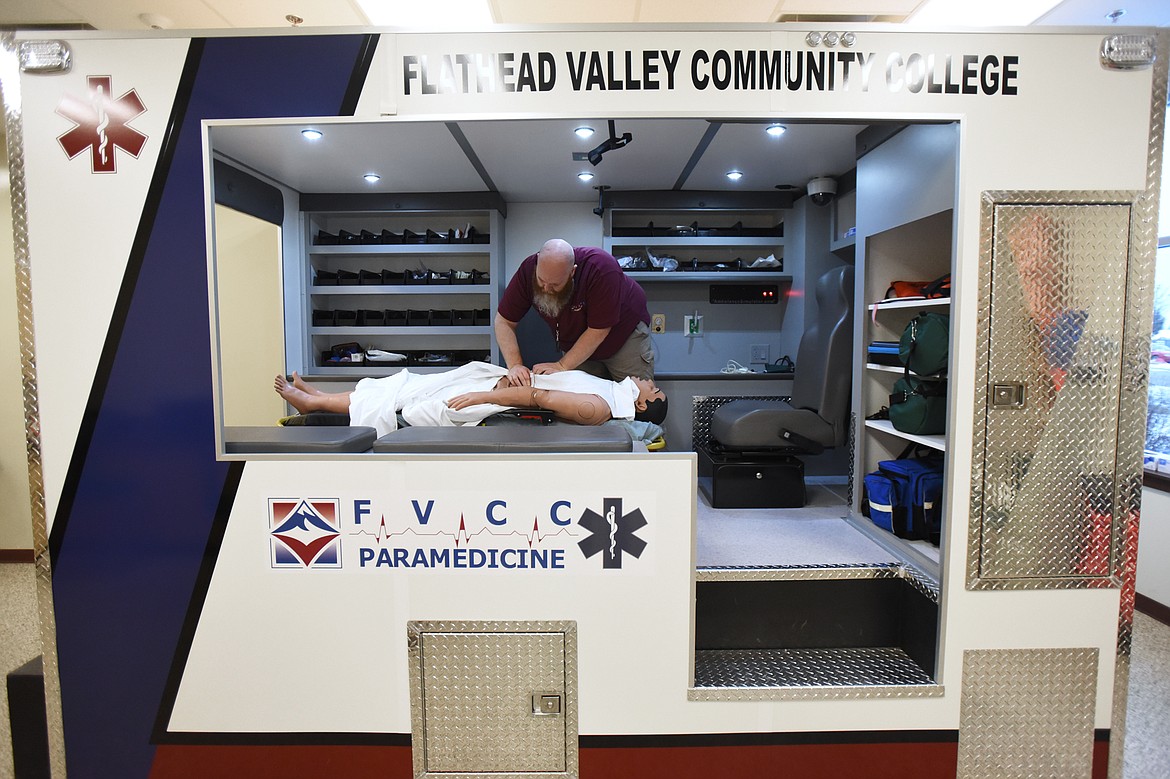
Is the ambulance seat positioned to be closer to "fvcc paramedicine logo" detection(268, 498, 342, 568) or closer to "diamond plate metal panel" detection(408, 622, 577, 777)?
"diamond plate metal panel" detection(408, 622, 577, 777)

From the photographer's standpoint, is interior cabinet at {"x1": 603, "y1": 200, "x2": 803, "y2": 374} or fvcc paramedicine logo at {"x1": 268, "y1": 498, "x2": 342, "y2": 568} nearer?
fvcc paramedicine logo at {"x1": 268, "y1": 498, "x2": 342, "y2": 568}

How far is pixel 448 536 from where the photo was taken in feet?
5.01

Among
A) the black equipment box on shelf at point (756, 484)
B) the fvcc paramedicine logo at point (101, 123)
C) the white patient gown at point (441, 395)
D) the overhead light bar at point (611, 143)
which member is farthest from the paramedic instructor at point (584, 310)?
the fvcc paramedicine logo at point (101, 123)

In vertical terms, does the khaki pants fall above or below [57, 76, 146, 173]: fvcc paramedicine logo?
below

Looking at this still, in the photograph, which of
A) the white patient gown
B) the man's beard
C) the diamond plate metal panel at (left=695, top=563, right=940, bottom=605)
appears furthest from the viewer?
the man's beard

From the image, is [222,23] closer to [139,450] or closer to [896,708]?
[139,450]

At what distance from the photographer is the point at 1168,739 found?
6.40 feet

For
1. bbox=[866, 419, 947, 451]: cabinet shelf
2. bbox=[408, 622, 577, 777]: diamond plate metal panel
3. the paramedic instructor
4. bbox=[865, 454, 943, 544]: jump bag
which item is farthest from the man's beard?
bbox=[408, 622, 577, 777]: diamond plate metal panel

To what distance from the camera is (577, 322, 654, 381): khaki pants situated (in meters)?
3.37

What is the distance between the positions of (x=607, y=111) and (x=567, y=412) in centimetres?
132

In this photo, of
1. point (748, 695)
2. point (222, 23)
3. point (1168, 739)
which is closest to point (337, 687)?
point (748, 695)

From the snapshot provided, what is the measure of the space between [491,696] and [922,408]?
6.51ft

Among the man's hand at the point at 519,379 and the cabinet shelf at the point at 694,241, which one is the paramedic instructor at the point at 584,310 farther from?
the cabinet shelf at the point at 694,241

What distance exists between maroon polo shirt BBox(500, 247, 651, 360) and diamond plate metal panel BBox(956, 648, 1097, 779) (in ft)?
7.01
